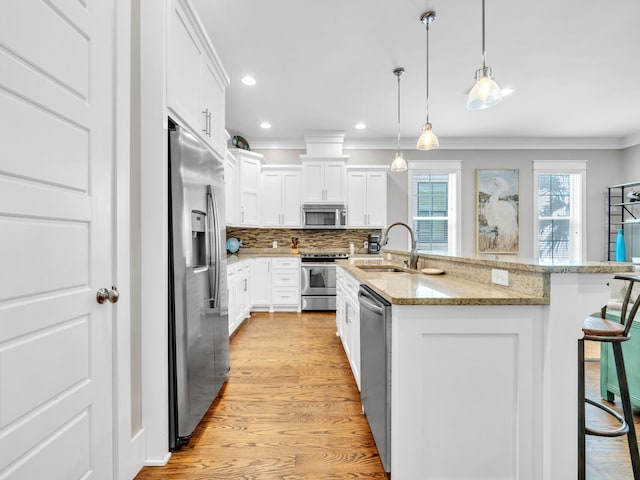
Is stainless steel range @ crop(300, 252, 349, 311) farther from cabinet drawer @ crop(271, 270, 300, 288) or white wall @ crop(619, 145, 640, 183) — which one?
white wall @ crop(619, 145, 640, 183)

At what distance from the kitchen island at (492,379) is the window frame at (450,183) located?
4.15m

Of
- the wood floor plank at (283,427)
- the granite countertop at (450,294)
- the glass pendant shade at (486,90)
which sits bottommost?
the wood floor plank at (283,427)

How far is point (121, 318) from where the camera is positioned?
1.32m

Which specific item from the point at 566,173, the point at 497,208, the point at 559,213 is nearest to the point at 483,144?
the point at 497,208

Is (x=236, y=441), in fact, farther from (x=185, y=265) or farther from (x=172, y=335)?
(x=185, y=265)

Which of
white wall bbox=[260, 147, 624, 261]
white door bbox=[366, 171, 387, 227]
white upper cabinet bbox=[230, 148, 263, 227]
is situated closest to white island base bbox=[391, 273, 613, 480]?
white upper cabinet bbox=[230, 148, 263, 227]

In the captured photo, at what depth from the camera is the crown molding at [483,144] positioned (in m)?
5.24

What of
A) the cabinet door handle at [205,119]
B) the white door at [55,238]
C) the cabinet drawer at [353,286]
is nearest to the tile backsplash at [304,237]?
the cabinet drawer at [353,286]

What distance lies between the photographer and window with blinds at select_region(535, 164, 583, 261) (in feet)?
17.5

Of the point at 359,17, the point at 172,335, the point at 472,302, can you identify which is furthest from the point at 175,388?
the point at 359,17

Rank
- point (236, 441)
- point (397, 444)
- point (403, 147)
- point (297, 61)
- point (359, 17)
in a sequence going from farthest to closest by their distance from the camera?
point (403, 147) → point (297, 61) → point (359, 17) → point (236, 441) → point (397, 444)

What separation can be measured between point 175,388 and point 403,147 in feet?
16.4

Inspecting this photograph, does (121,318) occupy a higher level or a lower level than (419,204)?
lower

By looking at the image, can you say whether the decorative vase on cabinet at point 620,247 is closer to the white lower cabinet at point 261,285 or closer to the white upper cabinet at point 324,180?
the white upper cabinet at point 324,180
